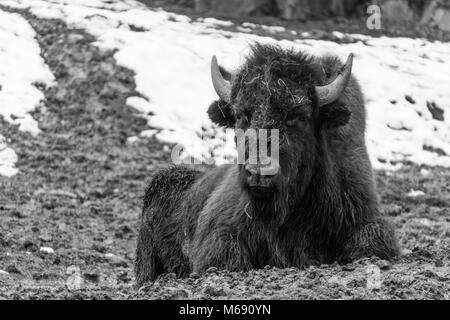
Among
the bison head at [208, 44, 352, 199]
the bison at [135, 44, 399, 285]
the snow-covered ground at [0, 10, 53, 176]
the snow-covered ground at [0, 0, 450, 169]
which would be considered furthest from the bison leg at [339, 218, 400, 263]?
the snow-covered ground at [0, 10, 53, 176]

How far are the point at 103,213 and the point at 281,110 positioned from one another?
6.08m

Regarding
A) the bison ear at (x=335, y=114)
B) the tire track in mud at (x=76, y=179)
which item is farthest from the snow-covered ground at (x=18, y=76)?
the bison ear at (x=335, y=114)

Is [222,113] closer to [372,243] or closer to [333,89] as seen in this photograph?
[333,89]

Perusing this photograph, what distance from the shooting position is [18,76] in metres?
18.6

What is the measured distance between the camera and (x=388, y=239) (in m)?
8.00

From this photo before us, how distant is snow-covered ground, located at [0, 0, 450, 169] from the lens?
56.9 feet

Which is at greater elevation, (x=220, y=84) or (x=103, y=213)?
(x=220, y=84)

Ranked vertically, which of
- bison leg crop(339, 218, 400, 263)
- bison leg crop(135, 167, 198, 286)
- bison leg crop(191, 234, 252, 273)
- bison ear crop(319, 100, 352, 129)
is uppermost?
bison ear crop(319, 100, 352, 129)

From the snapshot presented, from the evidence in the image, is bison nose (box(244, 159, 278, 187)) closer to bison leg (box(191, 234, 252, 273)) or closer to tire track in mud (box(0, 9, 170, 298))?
bison leg (box(191, 234, 252, 273))

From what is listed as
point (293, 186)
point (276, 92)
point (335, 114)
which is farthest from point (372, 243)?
point (276, 92)

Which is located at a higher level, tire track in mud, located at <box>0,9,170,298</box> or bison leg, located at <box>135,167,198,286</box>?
bison leg, located at <box>135,167,198,286</box>

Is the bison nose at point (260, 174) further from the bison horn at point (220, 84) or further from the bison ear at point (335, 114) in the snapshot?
the bison horn at point (220, 84)

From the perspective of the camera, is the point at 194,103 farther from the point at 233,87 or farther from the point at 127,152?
the point at 233,87

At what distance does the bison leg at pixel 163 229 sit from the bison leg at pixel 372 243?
67.8 inches
